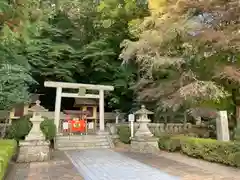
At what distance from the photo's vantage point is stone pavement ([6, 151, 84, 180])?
248 inches

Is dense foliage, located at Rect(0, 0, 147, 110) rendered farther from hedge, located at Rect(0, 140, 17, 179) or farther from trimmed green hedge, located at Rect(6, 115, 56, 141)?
hedge, located at Rect(0, 140, 17, 179)

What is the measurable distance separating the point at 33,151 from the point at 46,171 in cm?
214

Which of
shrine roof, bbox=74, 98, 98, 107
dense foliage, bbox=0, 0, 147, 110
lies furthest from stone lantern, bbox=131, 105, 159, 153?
shrine roof, bbox=74, 98, 98, 107

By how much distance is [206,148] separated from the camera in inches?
345

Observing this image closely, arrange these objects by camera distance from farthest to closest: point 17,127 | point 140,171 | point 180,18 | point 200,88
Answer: point 17,127 < point 180,18 < point 200,88 < point 140,171

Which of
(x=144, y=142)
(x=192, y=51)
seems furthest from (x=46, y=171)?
(x=192, y=51)

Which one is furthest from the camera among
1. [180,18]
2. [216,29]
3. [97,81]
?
[97,81]

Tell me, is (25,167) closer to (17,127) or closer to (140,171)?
(140,171)

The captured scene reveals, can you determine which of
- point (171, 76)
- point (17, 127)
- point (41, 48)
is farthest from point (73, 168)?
point (41, 48)

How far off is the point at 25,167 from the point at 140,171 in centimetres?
357

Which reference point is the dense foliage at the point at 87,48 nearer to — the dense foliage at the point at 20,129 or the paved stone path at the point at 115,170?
the dense foliage at the point at 20,129

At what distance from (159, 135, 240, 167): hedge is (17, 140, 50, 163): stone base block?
5048mm

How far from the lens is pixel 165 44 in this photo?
11.5 metres

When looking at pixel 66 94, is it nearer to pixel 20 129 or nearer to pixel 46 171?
pixel 20 129
